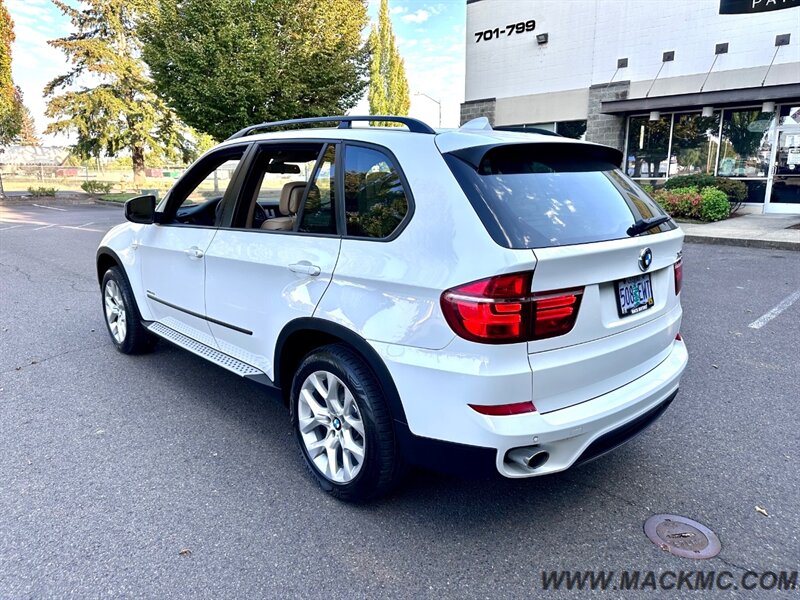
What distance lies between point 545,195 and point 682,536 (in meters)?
1.65

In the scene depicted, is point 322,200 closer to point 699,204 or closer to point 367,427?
point 367,427

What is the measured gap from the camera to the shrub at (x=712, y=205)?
1398 cm

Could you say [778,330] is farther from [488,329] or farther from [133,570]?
[133,570]

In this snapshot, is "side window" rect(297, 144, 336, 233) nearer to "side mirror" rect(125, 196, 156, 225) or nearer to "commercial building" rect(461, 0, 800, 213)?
"side mirror" rect(125, 196, 156, 225)

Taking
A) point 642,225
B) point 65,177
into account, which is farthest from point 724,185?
point 65,177

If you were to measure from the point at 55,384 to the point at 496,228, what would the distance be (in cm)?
372

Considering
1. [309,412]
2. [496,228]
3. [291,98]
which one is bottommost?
[309,412]

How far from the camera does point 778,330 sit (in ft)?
18.0

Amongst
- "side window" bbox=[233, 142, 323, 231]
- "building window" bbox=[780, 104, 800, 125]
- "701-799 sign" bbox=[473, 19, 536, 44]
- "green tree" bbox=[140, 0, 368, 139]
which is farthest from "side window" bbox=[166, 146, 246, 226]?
"701-799 sign" bbox=[473, 19, 536, 44]

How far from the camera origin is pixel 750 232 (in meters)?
12.0

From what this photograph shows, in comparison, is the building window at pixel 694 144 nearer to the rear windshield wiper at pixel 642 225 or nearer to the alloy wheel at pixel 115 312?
the rear windshield wiper at pixel 642 225

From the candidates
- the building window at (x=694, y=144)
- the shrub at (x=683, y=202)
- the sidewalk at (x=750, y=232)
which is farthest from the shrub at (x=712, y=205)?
the building window at (x=694, y=144)

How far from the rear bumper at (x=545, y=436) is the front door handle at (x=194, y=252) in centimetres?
190

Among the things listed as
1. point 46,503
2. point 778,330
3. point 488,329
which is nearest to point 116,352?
point 46,503
